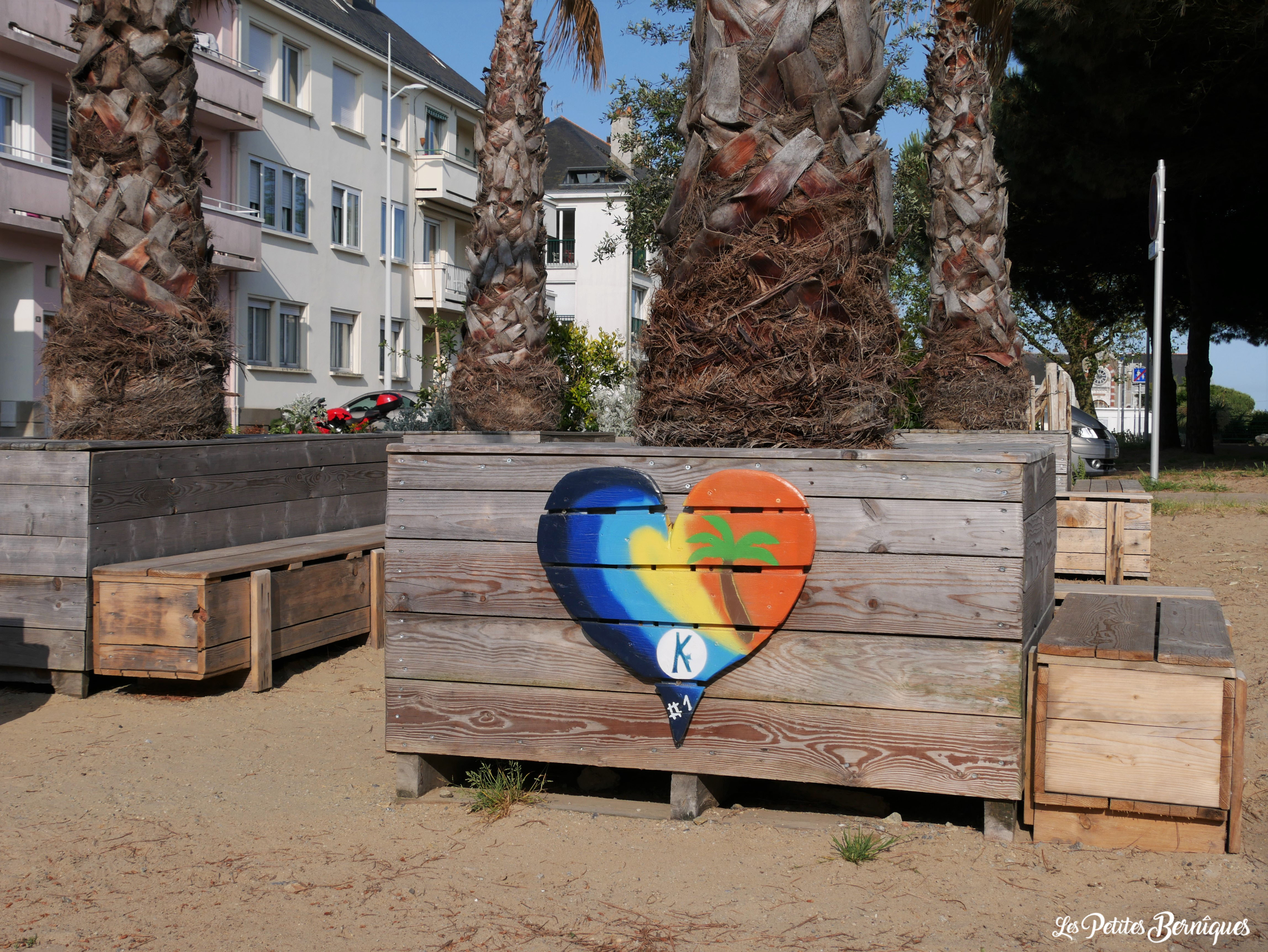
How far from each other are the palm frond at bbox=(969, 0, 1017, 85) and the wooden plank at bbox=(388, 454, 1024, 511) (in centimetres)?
515

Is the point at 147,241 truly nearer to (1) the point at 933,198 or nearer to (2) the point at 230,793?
(2) the point at 230,793

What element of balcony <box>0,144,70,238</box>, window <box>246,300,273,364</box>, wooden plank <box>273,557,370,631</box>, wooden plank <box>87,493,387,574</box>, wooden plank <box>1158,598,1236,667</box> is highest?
balcony <box>0,144,70,238</box>

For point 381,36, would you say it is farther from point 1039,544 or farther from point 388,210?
point 1039,544

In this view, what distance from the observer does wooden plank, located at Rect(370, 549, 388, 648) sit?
6.20 meters

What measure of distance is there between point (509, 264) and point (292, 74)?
66.3 ft

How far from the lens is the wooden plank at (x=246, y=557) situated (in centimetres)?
493

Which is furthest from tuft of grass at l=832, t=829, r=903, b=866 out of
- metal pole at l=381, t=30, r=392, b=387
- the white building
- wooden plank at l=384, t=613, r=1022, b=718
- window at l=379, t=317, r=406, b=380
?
the white building

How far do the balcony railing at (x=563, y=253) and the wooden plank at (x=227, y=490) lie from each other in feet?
126

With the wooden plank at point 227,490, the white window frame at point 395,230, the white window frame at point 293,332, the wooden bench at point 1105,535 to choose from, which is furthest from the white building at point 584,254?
the wooden bench at point 1105,535

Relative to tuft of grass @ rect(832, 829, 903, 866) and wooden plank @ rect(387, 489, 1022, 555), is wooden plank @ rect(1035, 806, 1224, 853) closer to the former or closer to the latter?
tuft of grass @ rect(832, 829, 903, 866)

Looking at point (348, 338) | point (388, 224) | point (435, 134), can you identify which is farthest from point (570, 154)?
point (348, 338)

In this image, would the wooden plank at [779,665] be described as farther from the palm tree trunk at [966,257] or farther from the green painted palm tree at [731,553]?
the palm tree trunk at [966,257]

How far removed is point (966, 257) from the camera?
872 centimetres

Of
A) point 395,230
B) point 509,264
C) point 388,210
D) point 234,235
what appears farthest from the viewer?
point 395,230
